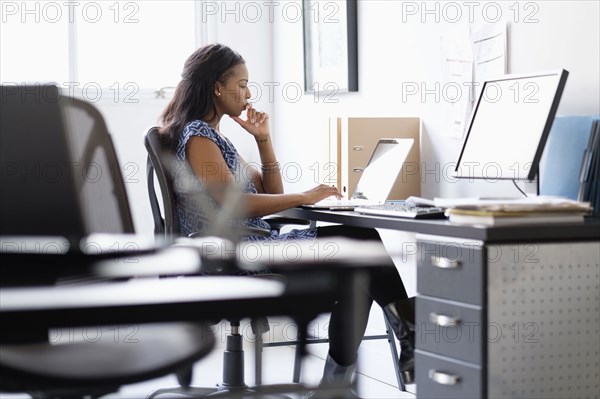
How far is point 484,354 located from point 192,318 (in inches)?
45.3

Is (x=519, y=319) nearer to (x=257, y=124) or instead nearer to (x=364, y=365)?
(x=257, y=124)

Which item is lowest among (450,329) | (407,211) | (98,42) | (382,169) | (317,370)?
(317,370)

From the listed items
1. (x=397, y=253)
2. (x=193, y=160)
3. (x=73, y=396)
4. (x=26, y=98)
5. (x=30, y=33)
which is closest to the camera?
(x=73, y=396)

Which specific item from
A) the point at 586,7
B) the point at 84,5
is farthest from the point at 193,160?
the point at 84,5

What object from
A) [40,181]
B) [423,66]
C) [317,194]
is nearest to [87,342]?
[40,181]

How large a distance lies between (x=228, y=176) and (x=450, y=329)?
3.06ft

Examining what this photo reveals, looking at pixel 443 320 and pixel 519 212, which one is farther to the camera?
pixel 443 320

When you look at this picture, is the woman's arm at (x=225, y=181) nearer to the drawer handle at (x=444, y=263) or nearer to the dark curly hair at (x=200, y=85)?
the dark curly hair at (x=200, y=85)

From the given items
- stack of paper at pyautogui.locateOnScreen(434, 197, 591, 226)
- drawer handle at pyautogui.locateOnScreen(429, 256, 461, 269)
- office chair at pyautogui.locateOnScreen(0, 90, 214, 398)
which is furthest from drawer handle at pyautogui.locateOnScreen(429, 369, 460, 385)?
office chair at pyautogui.locateOnScreen(0, 90, 214, 398)

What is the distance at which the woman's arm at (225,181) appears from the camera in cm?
279

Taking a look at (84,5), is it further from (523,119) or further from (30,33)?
(523,119)

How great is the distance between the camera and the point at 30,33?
4.09m

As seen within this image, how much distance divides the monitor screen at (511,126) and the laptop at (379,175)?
287 millimetres

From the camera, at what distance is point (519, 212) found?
2.09 m
